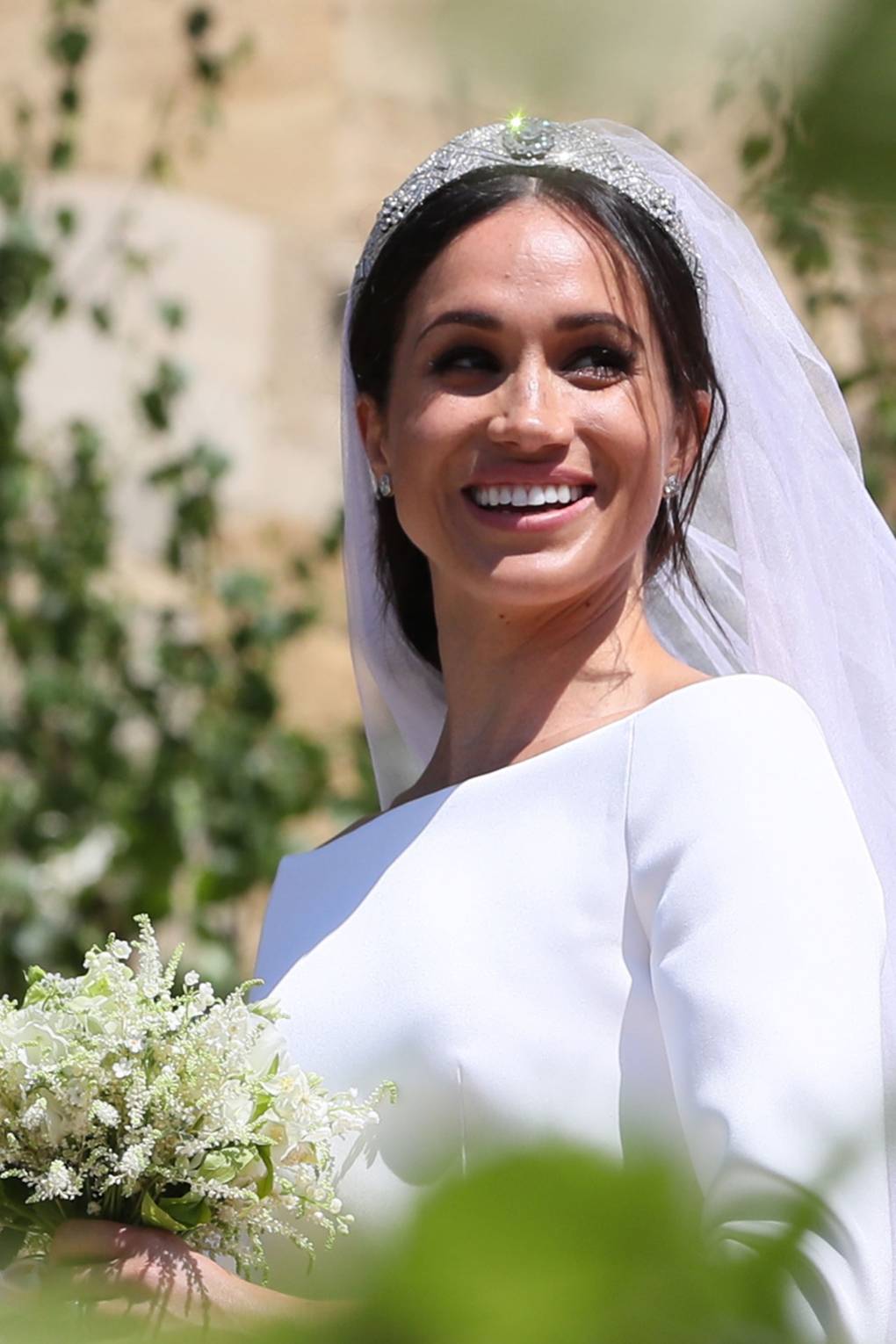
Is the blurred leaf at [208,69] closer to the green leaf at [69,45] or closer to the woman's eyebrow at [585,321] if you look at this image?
the green leaf at [69,45]

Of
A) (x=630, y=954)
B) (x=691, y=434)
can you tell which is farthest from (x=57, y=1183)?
(x=691, y=434)

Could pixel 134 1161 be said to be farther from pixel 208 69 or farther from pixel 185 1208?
A: pixel 208 69

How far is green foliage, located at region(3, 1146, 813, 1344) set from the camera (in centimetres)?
23

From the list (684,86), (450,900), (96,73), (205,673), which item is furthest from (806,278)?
(684,86)

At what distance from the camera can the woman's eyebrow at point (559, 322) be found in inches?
81.5

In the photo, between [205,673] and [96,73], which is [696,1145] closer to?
[205,673]

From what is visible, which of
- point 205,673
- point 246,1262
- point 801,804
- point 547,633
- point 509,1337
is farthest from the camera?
point 205,673

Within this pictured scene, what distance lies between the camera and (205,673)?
5.13 m

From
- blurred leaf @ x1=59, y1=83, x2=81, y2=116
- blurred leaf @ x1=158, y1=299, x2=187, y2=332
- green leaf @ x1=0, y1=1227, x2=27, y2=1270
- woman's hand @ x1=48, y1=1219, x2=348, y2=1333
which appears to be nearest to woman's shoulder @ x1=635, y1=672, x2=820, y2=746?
woman's hand @ x1=48, y1=1219, x2=348, y2=1333

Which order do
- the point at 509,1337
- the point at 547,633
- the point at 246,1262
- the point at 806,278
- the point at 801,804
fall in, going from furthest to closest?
the point at 806,278 < the point at 547,633 < the point at 246,1262 < the point at 801,804 < the point at 509,1337

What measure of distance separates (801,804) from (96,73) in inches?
183

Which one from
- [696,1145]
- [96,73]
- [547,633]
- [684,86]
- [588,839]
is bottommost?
[696,1145]

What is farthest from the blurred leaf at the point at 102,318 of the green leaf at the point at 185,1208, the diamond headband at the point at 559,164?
the green leaf at the point at 185,1208

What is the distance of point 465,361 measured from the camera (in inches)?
85.0
